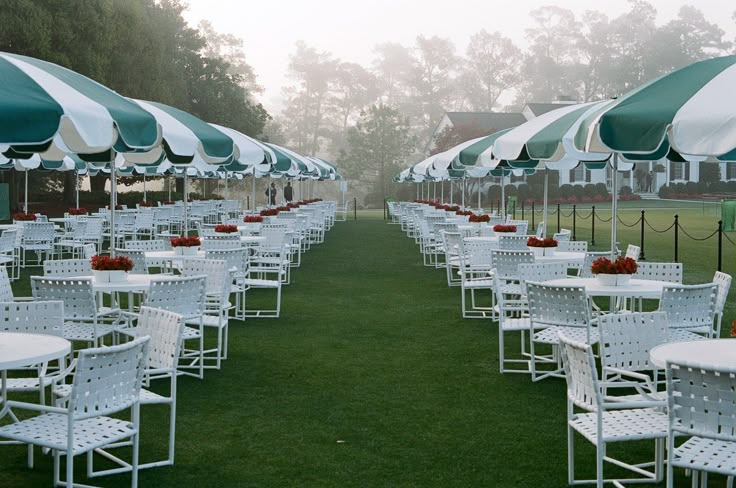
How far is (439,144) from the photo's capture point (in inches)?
2650

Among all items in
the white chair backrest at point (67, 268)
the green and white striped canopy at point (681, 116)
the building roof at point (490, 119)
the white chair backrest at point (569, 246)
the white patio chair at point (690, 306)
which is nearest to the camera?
the green and white striped canopy at point (681, 116)

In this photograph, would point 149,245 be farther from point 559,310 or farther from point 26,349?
point 26,349

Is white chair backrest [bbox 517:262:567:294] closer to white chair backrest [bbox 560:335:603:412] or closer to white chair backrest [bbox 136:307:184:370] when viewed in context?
white chair backrest [bbox 560:335:603:412]

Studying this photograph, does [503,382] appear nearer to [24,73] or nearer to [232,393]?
[232,393]

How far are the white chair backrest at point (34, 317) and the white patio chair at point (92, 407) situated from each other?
111cm

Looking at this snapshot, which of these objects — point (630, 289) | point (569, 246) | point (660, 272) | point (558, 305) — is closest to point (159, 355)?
point (558, 305)

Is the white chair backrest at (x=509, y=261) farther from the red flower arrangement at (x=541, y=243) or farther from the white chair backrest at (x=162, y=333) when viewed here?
the white chair backrest at (x=162, y=333)

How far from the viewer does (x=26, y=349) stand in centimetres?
531

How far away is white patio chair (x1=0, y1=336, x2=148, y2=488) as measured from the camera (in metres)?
4.71

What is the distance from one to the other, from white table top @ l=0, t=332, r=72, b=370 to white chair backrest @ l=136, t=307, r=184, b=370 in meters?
0.55

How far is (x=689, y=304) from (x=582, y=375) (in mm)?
2481

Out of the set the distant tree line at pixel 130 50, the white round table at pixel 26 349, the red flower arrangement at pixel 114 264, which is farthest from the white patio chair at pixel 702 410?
the distant tree line at pixel 130 50

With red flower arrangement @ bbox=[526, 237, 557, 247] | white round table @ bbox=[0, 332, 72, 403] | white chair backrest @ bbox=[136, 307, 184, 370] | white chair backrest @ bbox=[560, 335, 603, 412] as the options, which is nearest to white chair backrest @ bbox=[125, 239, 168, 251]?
red flower arrangement @ bbox=[526, 237, 557, 247]

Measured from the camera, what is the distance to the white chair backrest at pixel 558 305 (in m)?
7.54
